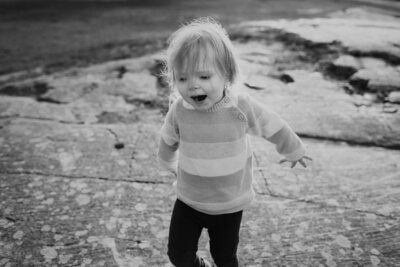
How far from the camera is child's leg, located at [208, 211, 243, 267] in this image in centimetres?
161

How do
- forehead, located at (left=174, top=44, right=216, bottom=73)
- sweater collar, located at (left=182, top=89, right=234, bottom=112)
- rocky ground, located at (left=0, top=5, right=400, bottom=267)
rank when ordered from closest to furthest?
forehead, located at (left=174, top=44, right=216, bottom=73)
sweater collar, located at (left=182, top=89, right=234, bottom=112)
rocky ground, located at (left=0, top=5, right=400, bottom=267)

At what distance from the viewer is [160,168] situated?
8.52 feet

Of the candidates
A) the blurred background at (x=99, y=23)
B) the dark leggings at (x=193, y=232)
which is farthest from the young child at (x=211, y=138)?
the blurred background at (x=99, y=23)

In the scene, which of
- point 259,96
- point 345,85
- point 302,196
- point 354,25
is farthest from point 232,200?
point 354,25

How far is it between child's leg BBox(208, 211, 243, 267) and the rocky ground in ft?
0.89

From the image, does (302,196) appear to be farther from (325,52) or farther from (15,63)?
(15,63)

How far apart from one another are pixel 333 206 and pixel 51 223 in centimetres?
167

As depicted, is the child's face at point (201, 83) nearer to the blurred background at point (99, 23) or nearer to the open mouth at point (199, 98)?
the open mouth at point (199, 98)

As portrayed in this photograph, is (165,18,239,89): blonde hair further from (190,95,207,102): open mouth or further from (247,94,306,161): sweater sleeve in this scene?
(247,94,306,161): sweater sleeve

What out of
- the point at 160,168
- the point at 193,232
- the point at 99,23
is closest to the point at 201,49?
the point at 193,232

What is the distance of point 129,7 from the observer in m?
10.3

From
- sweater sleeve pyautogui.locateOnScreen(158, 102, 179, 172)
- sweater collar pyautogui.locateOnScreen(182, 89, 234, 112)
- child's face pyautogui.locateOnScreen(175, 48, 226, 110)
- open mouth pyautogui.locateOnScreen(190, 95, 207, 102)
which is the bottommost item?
sweater sleeve pyautogui.locateOnScreen(158, 102, 179, 172)

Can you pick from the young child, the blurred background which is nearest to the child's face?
the young child

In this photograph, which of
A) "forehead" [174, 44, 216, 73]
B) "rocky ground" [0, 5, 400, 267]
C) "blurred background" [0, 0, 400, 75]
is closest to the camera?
"forehead" [174, 44, 216, 73]
